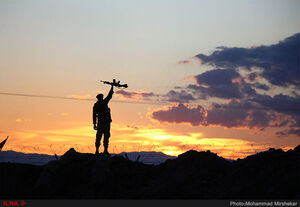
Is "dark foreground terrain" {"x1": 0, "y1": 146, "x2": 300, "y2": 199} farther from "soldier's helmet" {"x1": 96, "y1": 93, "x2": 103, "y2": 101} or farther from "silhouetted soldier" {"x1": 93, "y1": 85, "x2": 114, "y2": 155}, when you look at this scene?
"soldier's helmet" {"x1": 96, "y1": 93, "x2": 103, "y2": 101}

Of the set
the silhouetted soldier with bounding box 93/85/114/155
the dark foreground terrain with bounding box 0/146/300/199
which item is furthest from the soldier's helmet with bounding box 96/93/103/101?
the dark foreground terrain with bounding box 0/146/300/199

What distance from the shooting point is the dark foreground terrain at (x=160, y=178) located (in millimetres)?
17391

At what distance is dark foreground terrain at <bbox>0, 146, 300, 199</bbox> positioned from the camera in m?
17.4

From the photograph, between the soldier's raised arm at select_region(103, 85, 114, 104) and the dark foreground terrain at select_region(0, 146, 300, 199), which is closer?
the dark foreground terrain at select_region(0, 146, 300, 199)

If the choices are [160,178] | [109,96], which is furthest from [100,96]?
[160,178]

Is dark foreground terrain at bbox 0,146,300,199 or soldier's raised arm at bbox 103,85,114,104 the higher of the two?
soldier's raised arm at bbox 103,85,114,104

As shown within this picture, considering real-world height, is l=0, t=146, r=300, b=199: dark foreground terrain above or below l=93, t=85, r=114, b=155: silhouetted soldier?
below

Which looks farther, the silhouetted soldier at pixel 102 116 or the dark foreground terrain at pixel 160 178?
the silhouetted soldier at pixel 102 116

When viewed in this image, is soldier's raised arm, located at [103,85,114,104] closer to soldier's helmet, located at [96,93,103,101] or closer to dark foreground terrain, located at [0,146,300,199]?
soldier's helmet, located at [96,93,103,101]

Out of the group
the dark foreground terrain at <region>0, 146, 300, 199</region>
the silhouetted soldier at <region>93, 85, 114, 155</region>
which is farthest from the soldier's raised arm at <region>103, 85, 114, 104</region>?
the dark foreground terrain at <region>0, 146, 300, 199</region>

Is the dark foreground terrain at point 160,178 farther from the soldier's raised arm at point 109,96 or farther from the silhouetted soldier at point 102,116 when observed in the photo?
the soldier's raised arm at point 109,96

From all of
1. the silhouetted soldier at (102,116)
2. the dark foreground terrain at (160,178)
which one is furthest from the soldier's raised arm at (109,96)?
the dark foreground terrain at (160,178)

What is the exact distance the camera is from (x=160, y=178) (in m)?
21.0

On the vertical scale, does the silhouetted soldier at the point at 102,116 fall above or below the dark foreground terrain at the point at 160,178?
above
